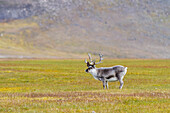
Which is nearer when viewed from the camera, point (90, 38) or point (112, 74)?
point (112, 74)

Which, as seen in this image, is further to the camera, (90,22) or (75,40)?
(90,22)

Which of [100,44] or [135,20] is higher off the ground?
[135,20]

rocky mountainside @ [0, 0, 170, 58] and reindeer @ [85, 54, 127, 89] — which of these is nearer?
reindeer @ [85, 54, 127, 89]

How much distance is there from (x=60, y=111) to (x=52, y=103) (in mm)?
2146

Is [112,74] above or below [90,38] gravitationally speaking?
below

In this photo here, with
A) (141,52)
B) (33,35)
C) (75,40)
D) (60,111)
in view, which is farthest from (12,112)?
(33,35)

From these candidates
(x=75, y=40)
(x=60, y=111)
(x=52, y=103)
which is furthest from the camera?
(x=75, y=40)

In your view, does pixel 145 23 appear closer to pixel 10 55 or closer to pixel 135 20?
pixel 135 20

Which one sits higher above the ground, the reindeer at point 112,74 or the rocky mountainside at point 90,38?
the rocky mountainside at point 90,38

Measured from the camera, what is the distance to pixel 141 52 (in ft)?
541

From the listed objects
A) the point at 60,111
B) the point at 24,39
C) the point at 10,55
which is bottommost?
the point at 60,111

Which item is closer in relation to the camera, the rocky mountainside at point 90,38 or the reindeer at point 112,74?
the reindeer at point 112,74

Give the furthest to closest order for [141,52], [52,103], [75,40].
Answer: [75,40]
[141,52]
[52,103]

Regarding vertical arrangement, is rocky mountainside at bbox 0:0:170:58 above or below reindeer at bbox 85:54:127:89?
above
